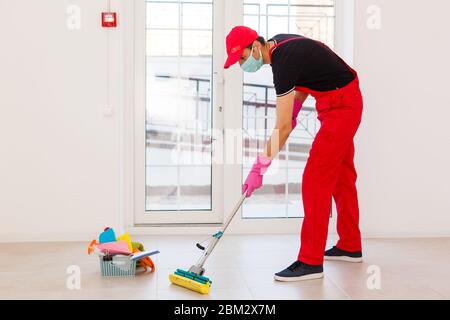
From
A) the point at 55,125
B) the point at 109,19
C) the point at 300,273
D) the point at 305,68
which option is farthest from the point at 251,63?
the point at 55,125

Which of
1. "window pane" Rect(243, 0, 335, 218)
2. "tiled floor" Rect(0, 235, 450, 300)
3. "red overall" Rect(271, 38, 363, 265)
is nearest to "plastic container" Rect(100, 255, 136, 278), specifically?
"tiled floor" Rect(0, 235, 450, 300)

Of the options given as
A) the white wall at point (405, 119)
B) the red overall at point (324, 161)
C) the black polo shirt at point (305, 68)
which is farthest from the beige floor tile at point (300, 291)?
the white wall at point (405, 119)

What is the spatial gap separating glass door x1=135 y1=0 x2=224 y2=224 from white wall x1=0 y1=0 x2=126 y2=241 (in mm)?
308

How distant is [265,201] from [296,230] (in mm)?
295

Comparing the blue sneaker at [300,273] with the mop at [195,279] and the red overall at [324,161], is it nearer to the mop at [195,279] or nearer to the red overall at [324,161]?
the red overall at [324,161]

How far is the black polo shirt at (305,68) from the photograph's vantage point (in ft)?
8.79

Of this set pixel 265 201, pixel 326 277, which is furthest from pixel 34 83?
pixel 326 277

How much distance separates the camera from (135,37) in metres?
4.02

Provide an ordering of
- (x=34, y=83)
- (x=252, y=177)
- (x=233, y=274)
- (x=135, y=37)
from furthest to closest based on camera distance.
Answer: (x=135, y=37) → (x=34, y=83) → (x=233, y=274) → (x=252, y=177)

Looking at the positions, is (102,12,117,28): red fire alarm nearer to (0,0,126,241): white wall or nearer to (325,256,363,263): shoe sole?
(0,0,126,241): white wall

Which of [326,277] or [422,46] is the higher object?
[422,46]

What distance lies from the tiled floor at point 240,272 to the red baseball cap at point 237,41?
992mm

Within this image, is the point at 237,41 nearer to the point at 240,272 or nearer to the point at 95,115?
the point at 240,272
